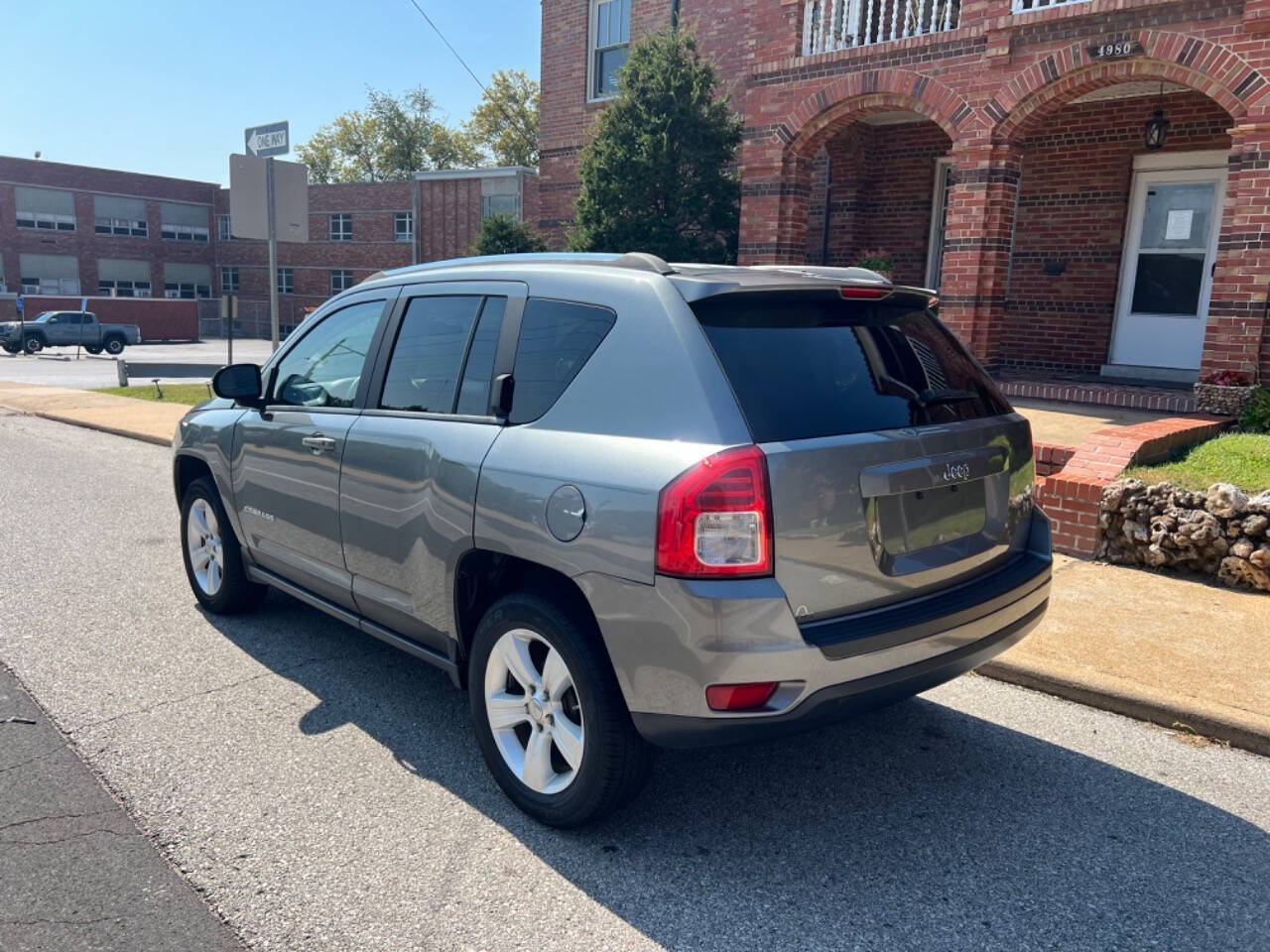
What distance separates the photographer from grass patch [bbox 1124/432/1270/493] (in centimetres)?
618

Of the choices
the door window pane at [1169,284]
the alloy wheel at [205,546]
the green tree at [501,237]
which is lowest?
the alloy wheel at [205,546]

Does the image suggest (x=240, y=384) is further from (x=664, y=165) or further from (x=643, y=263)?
(x=664, y=165)

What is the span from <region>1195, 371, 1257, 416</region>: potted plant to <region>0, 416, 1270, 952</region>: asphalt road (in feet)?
18.8

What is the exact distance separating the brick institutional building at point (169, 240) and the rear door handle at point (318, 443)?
36.4 m

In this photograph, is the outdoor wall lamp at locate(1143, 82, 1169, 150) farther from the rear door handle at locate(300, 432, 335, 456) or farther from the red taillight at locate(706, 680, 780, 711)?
the red taillight at locate(706, 680, 780, 711)

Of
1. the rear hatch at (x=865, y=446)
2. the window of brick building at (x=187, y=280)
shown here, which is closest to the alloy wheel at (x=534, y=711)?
the rear hatch at (x=865, y=446)

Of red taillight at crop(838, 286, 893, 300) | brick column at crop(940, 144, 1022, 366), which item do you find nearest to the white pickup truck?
brick column at crop(940, 144, 1022, 366)

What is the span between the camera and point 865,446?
2.95 meters

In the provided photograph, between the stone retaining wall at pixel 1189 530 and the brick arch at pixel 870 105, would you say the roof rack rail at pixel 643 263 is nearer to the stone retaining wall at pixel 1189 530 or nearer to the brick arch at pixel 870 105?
the stone retaining wall at pixel 1189 530

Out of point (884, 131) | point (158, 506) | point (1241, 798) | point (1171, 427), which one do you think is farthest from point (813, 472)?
point (884, 131)

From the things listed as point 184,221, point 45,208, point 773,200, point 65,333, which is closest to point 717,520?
point 773,200

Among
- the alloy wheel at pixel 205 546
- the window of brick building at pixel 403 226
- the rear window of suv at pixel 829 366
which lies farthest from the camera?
the window of brick building at pixel 403 226

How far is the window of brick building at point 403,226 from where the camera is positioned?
45781 millimetres

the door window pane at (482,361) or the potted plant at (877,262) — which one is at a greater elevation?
the potted plant at (877,262)
